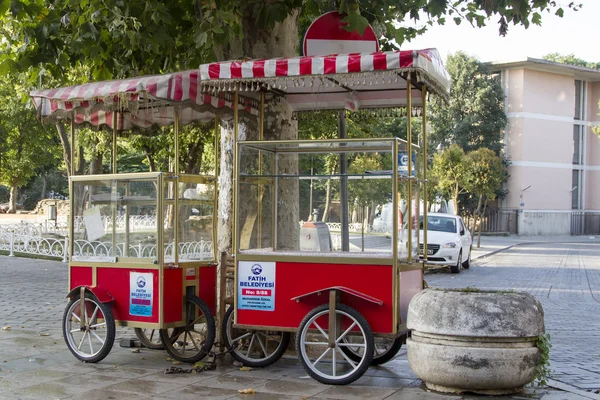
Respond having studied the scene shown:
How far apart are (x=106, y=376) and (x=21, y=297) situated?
7.61m

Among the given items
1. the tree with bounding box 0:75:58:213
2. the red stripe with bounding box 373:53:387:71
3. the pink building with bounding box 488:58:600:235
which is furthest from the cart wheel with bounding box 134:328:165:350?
the pink building with bounding box 488:58:600:235

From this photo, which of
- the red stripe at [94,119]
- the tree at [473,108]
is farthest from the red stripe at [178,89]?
the tree at [473,108]

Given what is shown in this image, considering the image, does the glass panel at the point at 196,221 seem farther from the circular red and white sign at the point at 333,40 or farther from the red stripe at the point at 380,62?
the red stripe at the point at 380,62

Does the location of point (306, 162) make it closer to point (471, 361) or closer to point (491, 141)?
point (471, 361)

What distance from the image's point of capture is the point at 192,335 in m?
8.11

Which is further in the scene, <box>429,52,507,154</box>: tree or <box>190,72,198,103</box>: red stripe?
<box>429,52,507,154</box>: tree

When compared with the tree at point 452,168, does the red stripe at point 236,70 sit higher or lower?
lower

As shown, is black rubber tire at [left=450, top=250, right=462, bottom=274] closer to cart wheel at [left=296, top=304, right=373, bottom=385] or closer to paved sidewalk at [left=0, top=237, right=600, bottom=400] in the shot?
paved sidewalk at [left=0, top=237, right=600, bottom=400]

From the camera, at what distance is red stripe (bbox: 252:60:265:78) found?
703 cm

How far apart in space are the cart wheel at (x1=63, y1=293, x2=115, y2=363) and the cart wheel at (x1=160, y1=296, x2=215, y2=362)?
1.79ft

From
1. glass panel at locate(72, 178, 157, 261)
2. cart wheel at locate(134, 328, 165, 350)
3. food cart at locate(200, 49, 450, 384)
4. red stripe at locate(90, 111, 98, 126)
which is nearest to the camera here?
food cart at locate(200, 49, 450, 384)

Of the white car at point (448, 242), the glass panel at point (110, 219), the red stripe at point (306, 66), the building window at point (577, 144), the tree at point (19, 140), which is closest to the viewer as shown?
the red stripe at point (306, 66)

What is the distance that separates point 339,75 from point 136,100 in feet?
7.49

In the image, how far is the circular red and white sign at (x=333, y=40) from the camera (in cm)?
835
